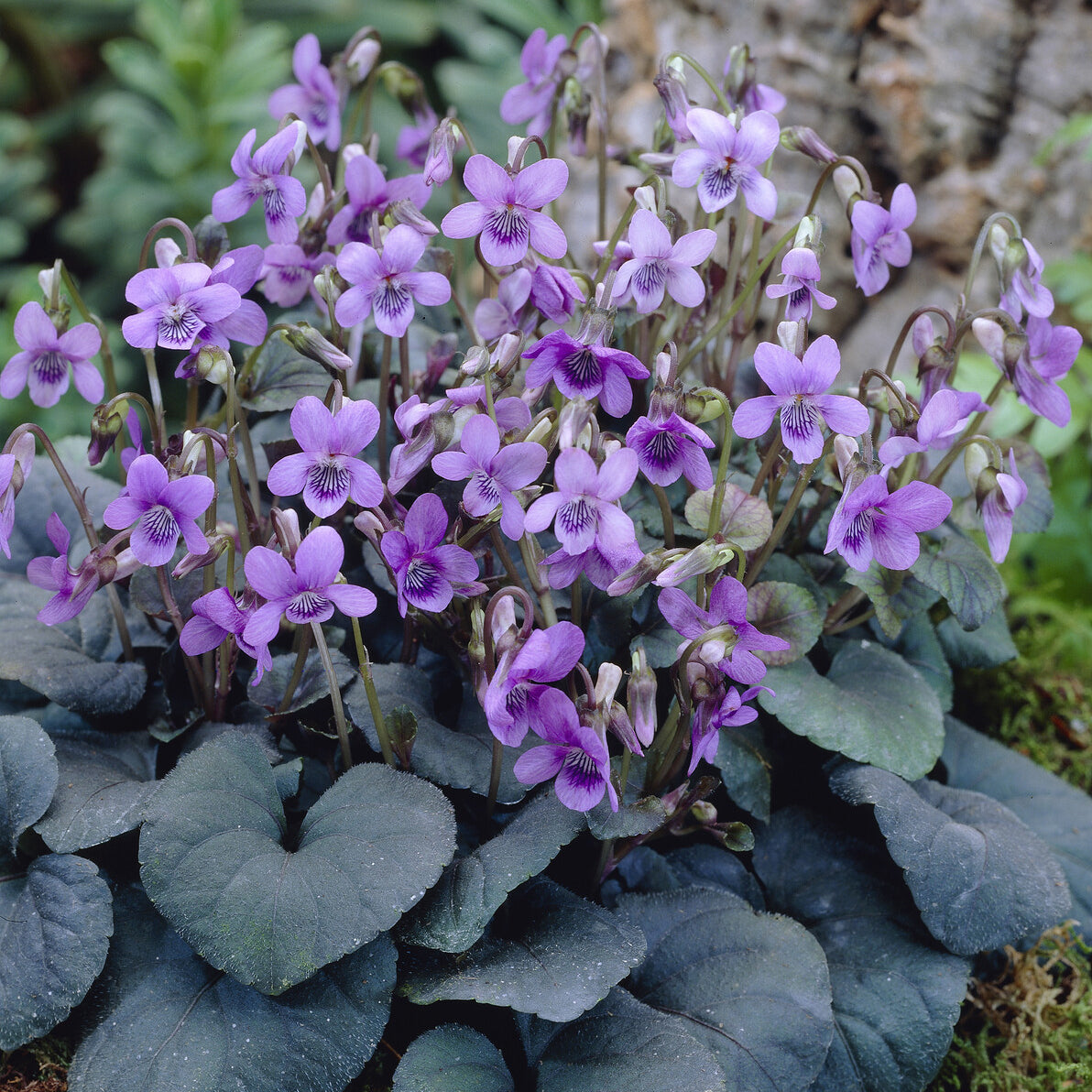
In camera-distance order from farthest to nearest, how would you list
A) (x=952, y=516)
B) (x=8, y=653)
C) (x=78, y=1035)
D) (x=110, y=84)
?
1. (x=110, y=84)
2. (x=952, y=516)
3. (x=8, y=653)
4. (x=78, y=1035)

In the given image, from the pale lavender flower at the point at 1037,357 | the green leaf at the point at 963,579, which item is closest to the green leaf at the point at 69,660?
the green leaf at the point at 963,579

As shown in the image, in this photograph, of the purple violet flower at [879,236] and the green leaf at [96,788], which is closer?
the green leaf at [96,788]

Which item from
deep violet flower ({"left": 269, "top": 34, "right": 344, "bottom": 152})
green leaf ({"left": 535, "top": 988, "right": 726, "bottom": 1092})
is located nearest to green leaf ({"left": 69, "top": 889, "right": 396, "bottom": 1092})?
green leaf ({"left": 535, "top": 988, "right": 726, "bottom": 1092})

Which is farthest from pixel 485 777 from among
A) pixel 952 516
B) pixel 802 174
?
pixel 802 174

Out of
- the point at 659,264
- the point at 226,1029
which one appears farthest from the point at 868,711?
the point at 226,1029

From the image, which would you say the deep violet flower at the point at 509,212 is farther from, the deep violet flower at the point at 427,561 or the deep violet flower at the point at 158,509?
the deep violet flower at the point at 158,509

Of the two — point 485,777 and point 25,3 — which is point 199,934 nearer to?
point 485,777

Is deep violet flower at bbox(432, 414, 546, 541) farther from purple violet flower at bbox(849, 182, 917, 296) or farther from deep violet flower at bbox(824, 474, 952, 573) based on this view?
purple violet flower at bbox(849, 182, 917, 296)
